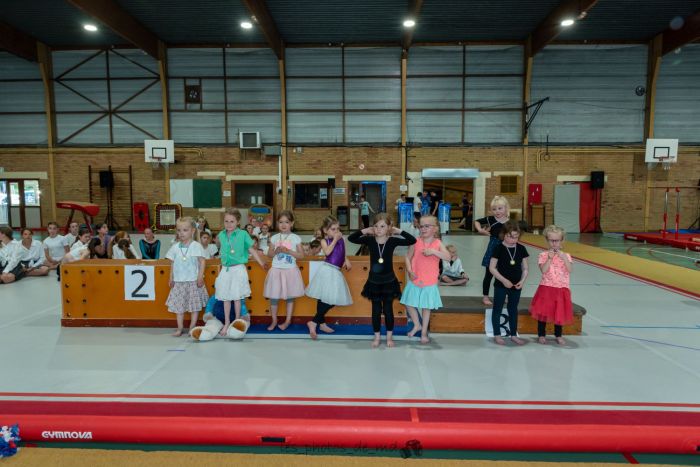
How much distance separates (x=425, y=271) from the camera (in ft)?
16.0

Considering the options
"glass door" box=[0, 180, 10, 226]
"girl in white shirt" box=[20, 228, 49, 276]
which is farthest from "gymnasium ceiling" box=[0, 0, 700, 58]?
"girl in white shirt" box=[20, 228, 49, 276]

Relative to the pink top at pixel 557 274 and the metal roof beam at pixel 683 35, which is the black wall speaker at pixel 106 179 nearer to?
the pink top at pixel 557 274

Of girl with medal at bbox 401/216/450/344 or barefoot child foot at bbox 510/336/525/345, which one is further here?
barefoot child foot at bbox 510/336/525/345

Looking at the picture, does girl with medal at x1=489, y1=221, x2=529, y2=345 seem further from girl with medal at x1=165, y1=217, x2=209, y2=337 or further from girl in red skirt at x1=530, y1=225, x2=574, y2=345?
girl with medal at x1=165, y1=217, x2=209, y2=337

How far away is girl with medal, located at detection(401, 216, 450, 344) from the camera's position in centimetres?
481

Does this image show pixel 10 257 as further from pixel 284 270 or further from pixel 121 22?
pixel 121 22

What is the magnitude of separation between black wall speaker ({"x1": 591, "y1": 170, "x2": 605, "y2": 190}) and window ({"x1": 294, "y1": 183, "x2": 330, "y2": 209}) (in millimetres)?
11008

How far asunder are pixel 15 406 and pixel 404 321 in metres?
3.90

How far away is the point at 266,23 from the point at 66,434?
50.6ft

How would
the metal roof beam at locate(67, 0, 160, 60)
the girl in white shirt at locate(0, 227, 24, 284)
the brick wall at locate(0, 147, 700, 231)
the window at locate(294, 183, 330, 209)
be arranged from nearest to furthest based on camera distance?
the girl in white shirt at locate(0, 227, 24, 284), the metal roof beam at locate(67, 0, 160, 60), the brick wall at locate(0, 147, 700, 231), the window at locate(294, 183, 330, 209)

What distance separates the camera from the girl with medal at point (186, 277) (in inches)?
202

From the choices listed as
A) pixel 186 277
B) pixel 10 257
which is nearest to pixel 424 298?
pixel 186 277

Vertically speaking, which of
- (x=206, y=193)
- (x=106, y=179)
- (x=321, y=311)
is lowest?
(x=321, y=311)

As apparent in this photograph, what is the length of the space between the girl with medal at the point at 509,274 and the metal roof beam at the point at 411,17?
37.4ft
